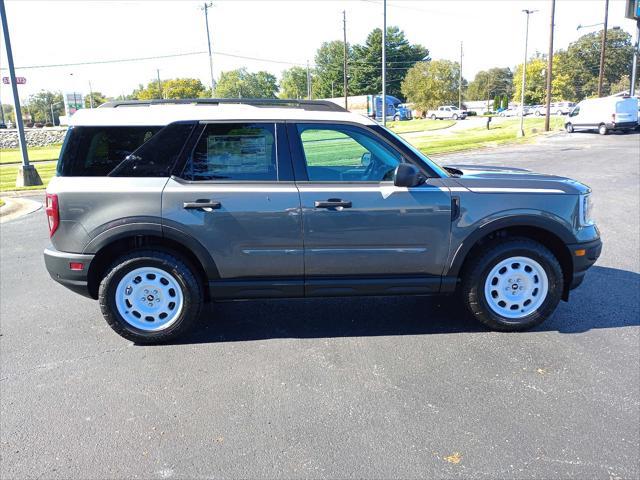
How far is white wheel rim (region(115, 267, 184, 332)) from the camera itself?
416cm

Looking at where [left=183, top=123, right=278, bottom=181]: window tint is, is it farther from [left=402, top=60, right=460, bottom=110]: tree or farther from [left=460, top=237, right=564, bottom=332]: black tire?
[left=402, top=60, right=460, bottom=110]: tree

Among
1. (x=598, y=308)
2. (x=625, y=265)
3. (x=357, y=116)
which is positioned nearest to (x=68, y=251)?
(x=357, y=116)

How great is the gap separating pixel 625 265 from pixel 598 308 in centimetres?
165

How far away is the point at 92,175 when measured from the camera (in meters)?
4.08

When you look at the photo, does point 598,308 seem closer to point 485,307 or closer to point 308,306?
point 485,307

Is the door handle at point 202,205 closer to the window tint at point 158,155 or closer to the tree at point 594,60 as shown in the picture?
the window tint at point 158,155

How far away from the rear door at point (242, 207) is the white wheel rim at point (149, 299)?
35 centimetres

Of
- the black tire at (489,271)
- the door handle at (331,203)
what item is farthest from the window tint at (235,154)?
the black tire at (489,271)

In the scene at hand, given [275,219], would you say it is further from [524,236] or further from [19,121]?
[19,121]

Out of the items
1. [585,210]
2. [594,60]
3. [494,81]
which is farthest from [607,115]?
[494,81]

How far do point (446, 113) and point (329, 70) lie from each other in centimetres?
4113

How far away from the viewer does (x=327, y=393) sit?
3408 millimetres

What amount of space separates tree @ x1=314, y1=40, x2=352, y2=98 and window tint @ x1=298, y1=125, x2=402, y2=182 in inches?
3943

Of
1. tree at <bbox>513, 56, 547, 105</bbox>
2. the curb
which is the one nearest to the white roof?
the curb
